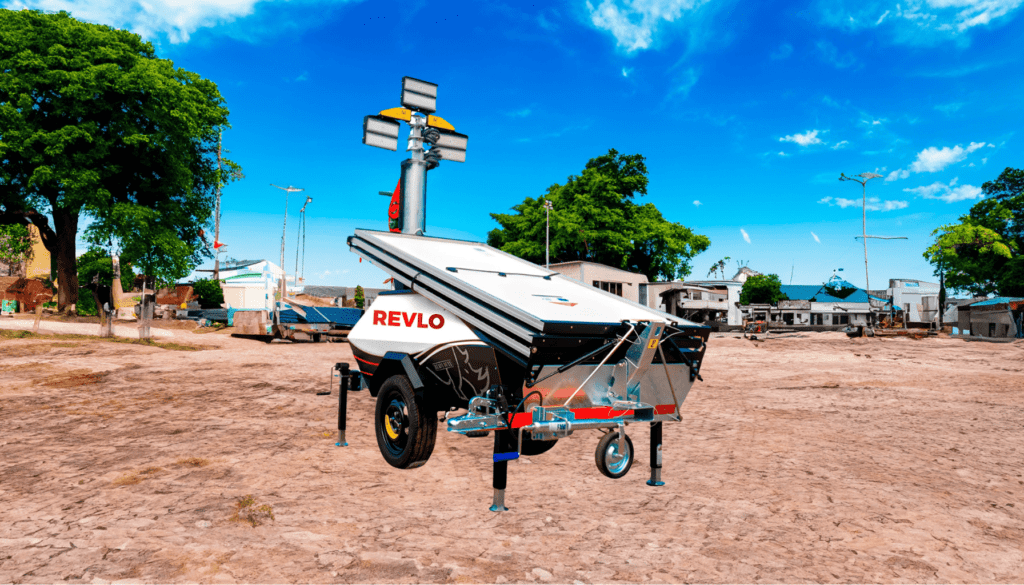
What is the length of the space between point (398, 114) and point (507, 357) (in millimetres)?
6138

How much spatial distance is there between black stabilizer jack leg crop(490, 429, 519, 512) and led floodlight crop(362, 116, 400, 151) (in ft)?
20.4

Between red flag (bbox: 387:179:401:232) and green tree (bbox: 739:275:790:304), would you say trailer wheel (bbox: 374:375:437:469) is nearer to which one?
red flag (bbox: 387:179:401:232)

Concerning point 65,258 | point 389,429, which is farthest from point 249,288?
point 389,429

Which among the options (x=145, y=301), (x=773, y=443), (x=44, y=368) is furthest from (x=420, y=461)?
(x=145, y=301)

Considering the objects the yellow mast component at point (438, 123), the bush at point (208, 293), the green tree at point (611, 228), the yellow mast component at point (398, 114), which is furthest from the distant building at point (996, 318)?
the bush at point (208, 293)

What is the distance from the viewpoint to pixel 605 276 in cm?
3900

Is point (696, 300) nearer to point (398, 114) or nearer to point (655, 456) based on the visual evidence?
point (398, 114)

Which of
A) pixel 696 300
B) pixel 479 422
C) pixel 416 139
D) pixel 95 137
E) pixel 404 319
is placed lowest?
pixel 479 422

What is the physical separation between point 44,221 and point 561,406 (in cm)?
3025

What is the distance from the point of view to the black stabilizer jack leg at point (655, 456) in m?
5.33

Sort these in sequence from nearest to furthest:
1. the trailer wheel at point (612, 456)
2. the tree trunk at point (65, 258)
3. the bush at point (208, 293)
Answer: the trailer wheel at point (612, 456) → the tree trunk at point (65, 258) → the bush at point (208, 293)

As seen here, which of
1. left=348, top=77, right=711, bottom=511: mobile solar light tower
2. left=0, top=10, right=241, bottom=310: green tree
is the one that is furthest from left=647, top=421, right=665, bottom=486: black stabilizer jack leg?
left=0, top=10, right=241, bottom=310: green tree

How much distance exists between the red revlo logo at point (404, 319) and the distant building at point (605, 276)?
31.0 m

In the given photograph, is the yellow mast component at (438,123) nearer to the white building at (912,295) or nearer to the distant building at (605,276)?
the distant building at (605,276)
